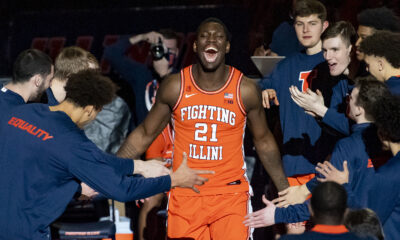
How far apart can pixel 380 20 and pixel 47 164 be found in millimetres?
3539

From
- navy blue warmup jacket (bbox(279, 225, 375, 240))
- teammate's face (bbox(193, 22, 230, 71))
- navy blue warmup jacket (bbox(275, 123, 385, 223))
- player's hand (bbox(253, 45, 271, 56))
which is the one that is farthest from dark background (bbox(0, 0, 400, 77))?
navy blue warmup jacket (bbox(279, 225, 375, 240))

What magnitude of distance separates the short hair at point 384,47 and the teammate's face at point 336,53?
440 millimetres

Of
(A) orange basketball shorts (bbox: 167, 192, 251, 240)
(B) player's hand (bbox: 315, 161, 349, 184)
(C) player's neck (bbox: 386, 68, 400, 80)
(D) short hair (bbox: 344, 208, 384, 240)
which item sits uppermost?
(C) player's neck (bbox: 386, 68, 400, 80)

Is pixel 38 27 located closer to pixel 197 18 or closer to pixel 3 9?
pixel 3 9

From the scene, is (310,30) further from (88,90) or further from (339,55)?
(88,90)

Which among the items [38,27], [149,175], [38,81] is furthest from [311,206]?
[38,27]

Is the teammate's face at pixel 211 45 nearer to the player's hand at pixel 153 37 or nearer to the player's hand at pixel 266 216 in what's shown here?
the player's hand at pixel 266 216

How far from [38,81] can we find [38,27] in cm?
355

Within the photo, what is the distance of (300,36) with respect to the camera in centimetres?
552

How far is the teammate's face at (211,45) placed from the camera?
194 inches

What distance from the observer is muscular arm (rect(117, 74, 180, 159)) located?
4.93 meters

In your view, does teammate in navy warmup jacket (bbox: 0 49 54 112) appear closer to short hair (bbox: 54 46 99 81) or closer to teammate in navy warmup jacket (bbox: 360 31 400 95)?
short hair (bbox: 54 46 99 81)

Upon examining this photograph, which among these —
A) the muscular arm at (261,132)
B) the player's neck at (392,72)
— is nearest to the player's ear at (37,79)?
the muscular arm at (261,132)

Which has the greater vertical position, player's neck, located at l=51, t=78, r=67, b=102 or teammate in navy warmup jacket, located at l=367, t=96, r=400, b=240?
player's neck, located at l=51, t=78, r=67, b=102
